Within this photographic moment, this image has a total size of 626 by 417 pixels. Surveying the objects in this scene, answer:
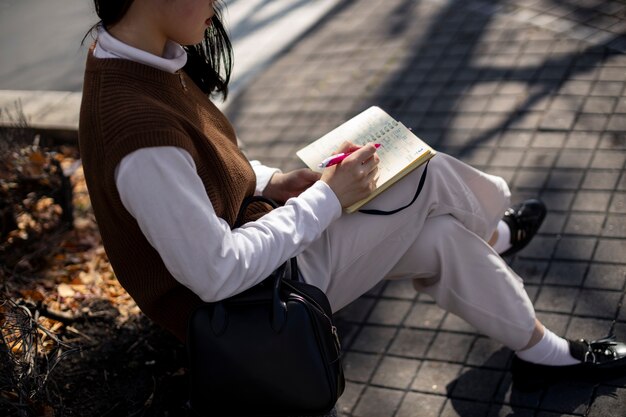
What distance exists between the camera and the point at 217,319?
1.96m

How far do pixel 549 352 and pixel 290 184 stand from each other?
1000 mm

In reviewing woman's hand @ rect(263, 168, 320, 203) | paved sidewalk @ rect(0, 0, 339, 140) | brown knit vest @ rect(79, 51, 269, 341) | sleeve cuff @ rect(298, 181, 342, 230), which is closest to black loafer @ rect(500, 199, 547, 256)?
woman's hand @ rect(263, 168, 320, 203)

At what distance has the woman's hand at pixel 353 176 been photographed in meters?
2.18

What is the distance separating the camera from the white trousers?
90.6 inches

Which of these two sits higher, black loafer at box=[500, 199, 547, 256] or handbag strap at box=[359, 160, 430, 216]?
handbag strap at box=[359, 160, 430, 216]

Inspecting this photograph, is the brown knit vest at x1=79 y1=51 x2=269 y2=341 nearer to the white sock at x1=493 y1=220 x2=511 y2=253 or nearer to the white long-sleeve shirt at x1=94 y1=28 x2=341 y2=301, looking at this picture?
the white long-sleeve shirt at x1=94 y1=28 x2=341 y2=301

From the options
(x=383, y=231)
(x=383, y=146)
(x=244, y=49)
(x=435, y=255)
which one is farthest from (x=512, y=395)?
(x=244, y=49)

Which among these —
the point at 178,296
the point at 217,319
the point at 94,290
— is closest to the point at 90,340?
the point at 94,290

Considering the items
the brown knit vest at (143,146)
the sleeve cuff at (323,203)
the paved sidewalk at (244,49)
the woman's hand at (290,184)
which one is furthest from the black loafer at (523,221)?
the paved sidewalk at (244,49)

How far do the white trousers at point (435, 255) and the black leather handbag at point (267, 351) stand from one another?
32 centimetres

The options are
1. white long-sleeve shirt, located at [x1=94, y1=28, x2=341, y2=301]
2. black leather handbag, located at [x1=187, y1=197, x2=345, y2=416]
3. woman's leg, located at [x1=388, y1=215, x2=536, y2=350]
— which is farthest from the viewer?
woman's leg, located at [x1=388, y1=215, x2=536, y2=350]

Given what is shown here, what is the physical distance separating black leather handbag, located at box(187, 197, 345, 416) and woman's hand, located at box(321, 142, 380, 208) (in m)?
0.32

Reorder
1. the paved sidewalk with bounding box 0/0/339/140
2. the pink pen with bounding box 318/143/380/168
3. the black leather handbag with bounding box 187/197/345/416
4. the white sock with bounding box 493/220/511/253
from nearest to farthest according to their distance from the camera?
the black leather handbag with bounding box 187/197/345/416, the pink pen with bounding box 318/143/380/168, the white sock with bounding box 493/220/511/253, the paved sidewalk with bounding box 0/0/339/140

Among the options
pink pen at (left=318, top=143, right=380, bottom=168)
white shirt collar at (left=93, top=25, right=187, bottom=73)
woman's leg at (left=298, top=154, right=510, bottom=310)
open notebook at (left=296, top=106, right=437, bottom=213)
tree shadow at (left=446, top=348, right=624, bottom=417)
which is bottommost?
tree shadow at (left=446, top=348, right=624, bottom=417)
